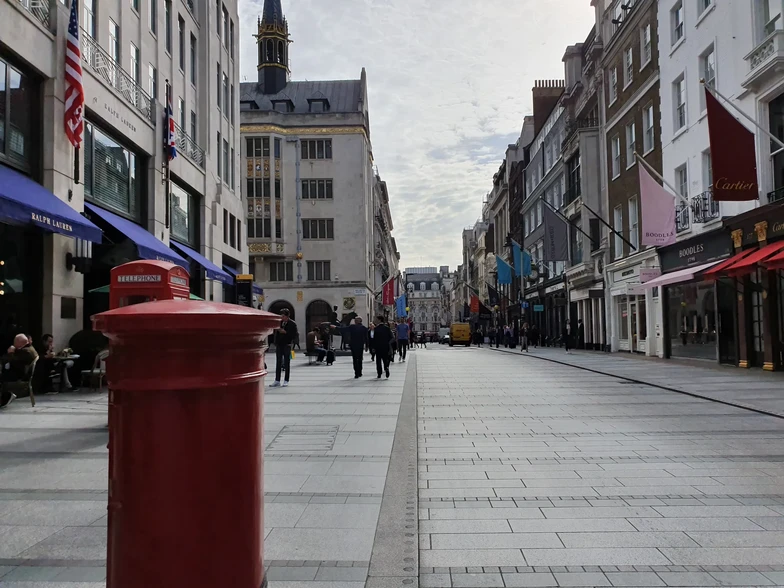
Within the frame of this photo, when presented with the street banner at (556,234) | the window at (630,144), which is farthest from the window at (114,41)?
the window at (630,144)

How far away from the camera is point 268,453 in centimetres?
739

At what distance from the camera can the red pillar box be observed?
2283mm

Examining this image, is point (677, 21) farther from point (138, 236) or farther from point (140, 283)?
point (140, 283)

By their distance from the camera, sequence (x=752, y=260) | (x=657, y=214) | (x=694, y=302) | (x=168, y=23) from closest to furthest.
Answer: (x=752, y=260)
(x=657, y=214)
(x=694, y=302)
(x=168, y=23)

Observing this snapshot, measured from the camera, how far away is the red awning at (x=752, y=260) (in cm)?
1556

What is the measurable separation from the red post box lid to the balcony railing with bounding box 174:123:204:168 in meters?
22.5

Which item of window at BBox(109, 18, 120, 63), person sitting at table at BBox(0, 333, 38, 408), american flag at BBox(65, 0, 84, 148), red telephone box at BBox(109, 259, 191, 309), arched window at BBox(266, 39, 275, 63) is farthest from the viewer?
arched window at BBox(266, 39, 275, 63)

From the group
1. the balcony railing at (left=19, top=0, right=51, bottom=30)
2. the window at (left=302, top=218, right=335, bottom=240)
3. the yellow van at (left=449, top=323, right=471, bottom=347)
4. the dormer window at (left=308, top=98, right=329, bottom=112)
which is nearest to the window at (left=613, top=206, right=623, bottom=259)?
the balcony railing at (left=19, top=0, right=51, bottom=30)

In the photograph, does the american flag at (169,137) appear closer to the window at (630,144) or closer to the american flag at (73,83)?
the american flag at (73,83)

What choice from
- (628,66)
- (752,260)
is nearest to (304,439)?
(752,260)

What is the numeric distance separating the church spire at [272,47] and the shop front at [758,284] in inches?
1919

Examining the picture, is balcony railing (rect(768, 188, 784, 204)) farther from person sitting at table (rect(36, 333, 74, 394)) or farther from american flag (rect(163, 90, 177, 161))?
american flag (rect(163, 90, 177, 161))

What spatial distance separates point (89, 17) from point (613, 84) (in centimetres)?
2310

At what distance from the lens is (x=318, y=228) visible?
2088 inches
